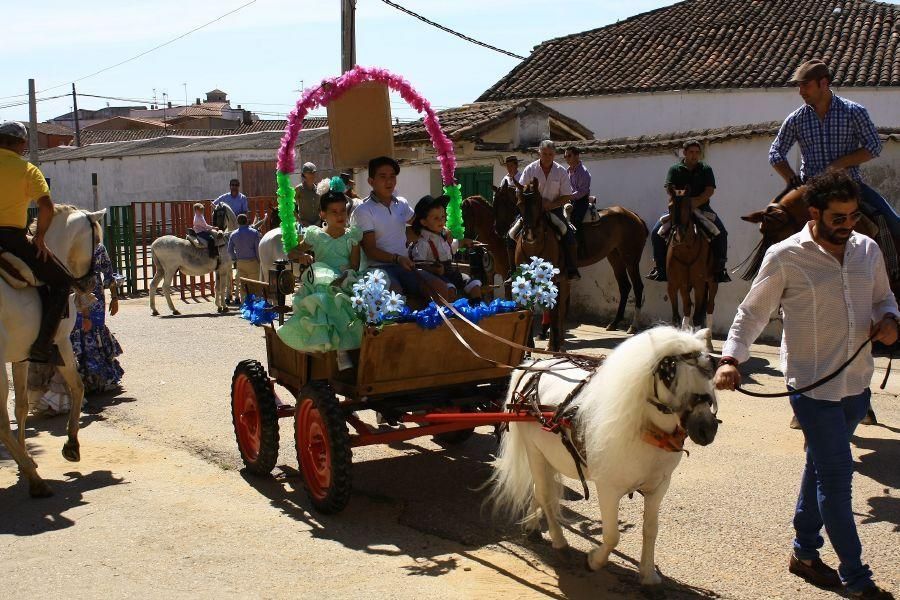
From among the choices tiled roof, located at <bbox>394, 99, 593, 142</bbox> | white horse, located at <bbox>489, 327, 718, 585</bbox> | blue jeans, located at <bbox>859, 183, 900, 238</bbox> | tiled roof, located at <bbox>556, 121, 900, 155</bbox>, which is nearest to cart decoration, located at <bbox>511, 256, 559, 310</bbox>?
white horse, located at <bbox>489, 327, 718, 585</bbox>

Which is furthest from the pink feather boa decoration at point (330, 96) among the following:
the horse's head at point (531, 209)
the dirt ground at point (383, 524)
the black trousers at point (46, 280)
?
the horse's head at point (531, 209)

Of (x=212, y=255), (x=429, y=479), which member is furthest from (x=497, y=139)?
(x=429, y=479)

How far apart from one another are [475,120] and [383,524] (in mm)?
12346

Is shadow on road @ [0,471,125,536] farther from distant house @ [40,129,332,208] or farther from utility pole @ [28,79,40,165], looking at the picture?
utility pole @ [28,79,40,165]

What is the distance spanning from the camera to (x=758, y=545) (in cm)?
578

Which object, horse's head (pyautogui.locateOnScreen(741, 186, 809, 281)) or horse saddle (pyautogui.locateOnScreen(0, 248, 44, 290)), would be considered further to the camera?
horse's head (pyautogui.locateOnScreen(741, 186, 809, 281))

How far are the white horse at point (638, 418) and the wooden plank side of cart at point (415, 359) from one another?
3.79 feet

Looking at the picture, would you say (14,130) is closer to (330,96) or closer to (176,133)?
(330,96)

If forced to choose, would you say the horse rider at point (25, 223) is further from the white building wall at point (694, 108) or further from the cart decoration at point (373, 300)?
the white building wall at point (694, 108)

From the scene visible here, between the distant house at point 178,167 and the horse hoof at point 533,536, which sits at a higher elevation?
the distant house at point 178,167

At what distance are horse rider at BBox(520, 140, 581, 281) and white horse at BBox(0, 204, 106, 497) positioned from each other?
6580mm

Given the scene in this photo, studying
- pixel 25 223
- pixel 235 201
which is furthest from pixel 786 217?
pixel 235 201

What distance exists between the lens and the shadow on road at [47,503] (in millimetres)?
6590

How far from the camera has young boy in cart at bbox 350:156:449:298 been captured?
23.1 ft
